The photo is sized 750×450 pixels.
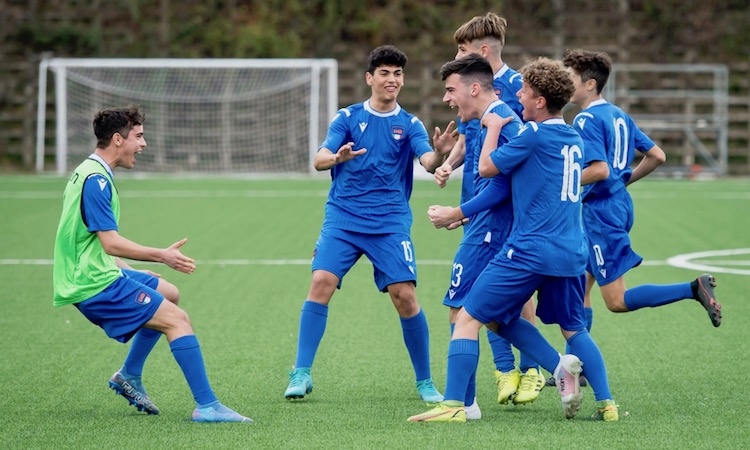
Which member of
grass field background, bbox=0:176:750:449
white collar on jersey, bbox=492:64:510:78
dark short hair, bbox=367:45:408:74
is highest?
dark short hair, bbox=367:45:408:74

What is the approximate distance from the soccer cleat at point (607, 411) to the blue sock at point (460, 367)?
67 cm

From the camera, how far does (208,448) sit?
5180 millimetres

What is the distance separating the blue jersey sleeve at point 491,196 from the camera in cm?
580

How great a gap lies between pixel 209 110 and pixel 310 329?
20.0 metres

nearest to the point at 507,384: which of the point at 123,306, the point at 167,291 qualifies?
the point at 167,291

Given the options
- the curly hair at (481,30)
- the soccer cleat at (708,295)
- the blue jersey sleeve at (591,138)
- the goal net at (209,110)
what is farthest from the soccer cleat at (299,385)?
the goal net at (209,110)

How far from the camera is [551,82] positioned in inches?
222

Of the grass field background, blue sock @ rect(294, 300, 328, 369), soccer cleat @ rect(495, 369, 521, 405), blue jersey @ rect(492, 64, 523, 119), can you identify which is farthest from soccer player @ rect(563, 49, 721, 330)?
blue sock @ rect(294, 300, 328, 369)

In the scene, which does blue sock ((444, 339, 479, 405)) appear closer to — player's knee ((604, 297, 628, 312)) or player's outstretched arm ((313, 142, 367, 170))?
player's outstretched arm ((313, 142, 367, 170))

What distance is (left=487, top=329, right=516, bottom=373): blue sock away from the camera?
6531 mm

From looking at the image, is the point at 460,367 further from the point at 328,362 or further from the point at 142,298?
the point at 328,362

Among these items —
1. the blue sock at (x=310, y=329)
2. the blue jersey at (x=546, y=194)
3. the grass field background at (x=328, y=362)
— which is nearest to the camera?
the grass field background at (x=328, y=362)

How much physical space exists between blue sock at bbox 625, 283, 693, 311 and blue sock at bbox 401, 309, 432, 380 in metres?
1.24

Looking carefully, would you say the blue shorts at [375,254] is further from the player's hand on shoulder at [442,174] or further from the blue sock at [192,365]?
the blue sock at [192,365]
